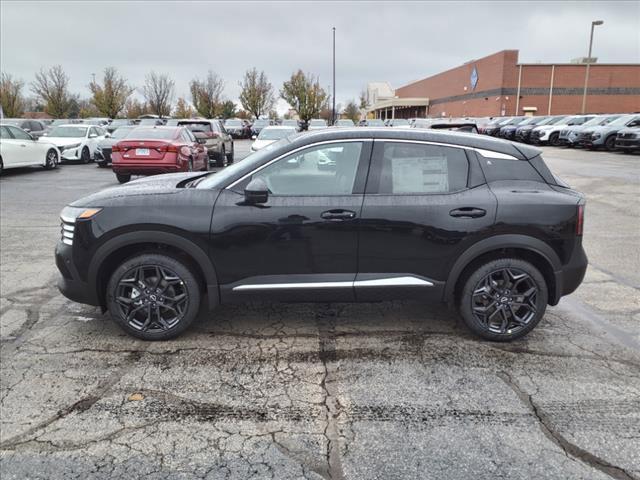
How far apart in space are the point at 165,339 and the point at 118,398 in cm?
87

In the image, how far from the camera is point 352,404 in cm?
338

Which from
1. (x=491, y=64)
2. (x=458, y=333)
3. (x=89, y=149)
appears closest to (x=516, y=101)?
(x=491, y=64)

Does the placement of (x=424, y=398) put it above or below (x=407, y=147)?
below

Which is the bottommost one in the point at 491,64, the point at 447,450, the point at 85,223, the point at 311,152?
the point at 447,450

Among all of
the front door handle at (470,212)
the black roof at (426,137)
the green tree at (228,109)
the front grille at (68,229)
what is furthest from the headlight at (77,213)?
the green tree at (228,109)

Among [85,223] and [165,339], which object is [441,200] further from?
[85,223]

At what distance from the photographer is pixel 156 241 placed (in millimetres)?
4059

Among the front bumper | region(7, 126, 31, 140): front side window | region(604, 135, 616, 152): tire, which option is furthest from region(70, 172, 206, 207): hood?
region(604, 135, 616, 152): tire

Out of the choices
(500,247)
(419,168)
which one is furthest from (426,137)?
(500,247)

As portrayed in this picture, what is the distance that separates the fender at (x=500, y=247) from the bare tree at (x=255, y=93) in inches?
2435

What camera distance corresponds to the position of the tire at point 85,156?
2049cm

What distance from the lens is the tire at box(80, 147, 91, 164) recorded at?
2049cm

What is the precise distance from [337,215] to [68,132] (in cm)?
2025

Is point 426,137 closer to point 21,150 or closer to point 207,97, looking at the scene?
point 21,150
